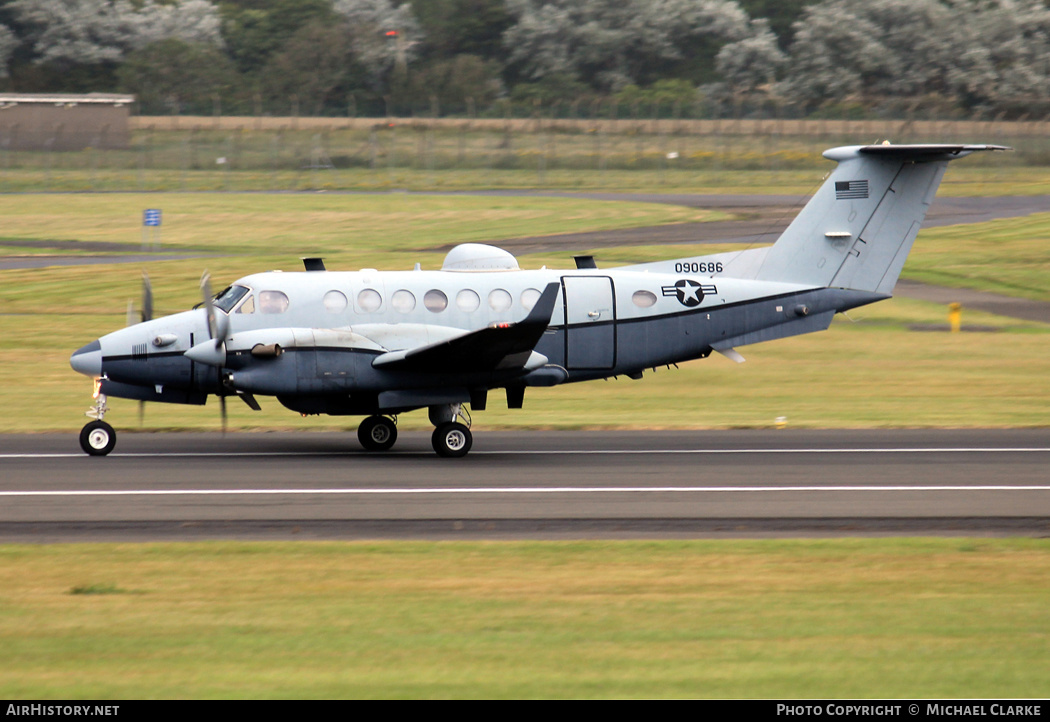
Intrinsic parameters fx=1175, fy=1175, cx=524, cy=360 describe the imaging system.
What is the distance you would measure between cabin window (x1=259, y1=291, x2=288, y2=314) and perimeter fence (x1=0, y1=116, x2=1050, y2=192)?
4364 centimetres

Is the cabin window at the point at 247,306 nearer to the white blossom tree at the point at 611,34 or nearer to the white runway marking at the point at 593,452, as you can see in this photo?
the white runway marking at the point at 593,452

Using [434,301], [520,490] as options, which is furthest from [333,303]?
[520,490]

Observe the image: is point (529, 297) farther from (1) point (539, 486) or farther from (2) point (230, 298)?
(2) point (230, 298)

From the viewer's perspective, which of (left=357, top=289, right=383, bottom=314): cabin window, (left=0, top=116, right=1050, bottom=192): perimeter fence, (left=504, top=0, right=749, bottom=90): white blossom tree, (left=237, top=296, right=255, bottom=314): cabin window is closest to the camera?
(left=237, top=296, right=255, bottom=314): cabin window

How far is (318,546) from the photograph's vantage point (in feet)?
38.3

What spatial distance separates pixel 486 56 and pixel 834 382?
67491mm

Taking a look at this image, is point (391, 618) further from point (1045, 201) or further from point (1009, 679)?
point (1045, 201)

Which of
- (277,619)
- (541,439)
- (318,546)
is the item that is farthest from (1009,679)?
(541,439)

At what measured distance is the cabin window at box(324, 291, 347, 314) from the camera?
57.5 feet

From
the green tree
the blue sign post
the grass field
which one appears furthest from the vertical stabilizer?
the green tree

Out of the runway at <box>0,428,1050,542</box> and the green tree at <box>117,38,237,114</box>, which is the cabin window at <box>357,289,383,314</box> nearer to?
the runway at <box>0,428,1050,542</box>

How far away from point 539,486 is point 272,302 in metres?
5.23
